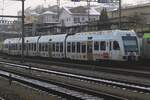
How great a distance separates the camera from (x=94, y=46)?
38.8 m

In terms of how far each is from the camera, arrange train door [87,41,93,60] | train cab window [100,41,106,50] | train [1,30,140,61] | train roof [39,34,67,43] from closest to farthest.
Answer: train [1,30,140,61] < train cab window [100,41,106,50] < train door [87,41,93,60] < train roof [39,34,67,43]

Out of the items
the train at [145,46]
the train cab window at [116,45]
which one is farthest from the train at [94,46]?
the train at [145,46]

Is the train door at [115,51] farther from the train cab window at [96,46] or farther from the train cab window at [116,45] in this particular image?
the train cab window at [96,46]

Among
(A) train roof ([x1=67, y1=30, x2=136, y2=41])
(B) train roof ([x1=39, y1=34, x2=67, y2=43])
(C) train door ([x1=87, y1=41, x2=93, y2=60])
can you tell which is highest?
(A) train roof ([x1=67, y1=30, x2=136, y2=41])

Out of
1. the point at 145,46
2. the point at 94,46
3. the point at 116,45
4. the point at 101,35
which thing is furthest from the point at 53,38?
the point at 116,45

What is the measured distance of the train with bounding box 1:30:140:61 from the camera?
3612cm

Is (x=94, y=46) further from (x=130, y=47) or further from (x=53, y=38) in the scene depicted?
(x=53, y=38)

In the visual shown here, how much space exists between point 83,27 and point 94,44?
17.1 metres

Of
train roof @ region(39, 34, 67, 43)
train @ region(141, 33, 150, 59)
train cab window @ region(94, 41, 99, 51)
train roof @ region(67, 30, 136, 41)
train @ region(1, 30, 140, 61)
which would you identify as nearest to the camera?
train @ region(1, 30, 140, 61)

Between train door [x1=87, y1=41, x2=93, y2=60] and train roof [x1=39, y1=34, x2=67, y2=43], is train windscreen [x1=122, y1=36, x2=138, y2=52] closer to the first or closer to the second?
train door [x1=87, y1=41, x2=93, y2=60]

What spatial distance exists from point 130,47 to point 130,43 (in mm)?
372

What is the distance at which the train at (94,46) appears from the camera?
1422 inches

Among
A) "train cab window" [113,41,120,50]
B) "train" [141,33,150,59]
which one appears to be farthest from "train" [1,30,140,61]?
"train" [141,33,150,59]

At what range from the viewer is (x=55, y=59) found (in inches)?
1960
